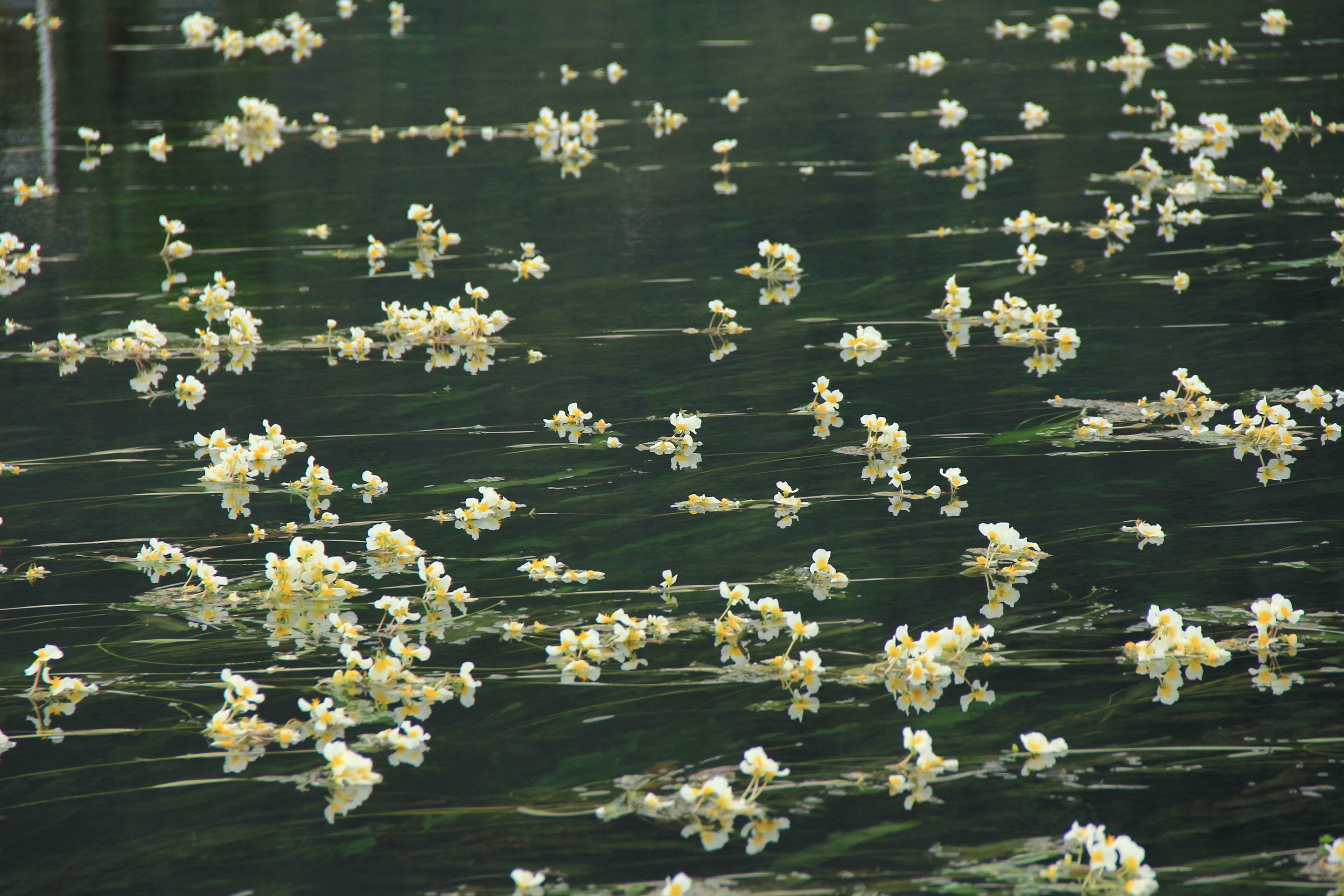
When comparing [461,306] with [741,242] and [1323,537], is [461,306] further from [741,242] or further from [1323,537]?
[1323,537]

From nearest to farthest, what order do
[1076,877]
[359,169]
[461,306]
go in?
[1076,877] < [461,306] < [359,169]

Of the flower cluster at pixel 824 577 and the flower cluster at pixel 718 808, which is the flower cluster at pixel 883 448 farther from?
the flower cluster at pixel 718 808

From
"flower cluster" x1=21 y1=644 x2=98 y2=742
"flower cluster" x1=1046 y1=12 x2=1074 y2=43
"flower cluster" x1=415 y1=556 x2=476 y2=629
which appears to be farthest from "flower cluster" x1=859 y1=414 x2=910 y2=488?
"flower cluster" x1=1046 y1=12 x2=1074 y2=43

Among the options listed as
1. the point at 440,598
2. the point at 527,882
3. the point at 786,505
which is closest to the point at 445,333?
the point at 786,505

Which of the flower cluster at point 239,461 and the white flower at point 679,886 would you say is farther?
the flower cluster at point 239,461

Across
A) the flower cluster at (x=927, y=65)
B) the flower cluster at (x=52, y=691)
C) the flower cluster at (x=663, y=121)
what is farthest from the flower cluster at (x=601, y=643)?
the flower cluster at (x=927, y=65)

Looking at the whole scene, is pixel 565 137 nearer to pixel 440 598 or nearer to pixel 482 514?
pixel 482 514

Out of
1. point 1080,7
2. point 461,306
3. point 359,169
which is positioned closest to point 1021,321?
point 461,306
